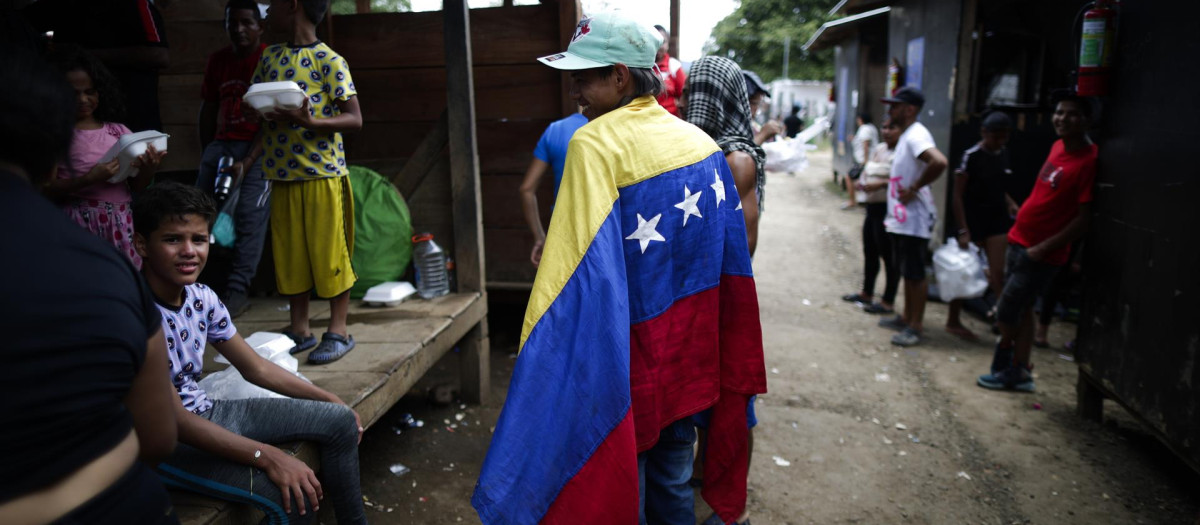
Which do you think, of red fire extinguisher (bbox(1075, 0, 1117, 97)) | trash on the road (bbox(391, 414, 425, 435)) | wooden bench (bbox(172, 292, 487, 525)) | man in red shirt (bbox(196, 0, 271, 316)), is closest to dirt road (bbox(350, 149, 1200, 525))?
trash on the road (bbox(391, 414, 425, 435))

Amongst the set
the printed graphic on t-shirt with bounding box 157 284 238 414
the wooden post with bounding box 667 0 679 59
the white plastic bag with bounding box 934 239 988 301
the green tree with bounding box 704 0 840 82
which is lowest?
the white plastic bag with bounding box 934 239 988 301

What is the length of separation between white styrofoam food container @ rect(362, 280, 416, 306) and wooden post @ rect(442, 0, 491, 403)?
0.35m

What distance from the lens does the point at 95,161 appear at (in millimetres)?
2992

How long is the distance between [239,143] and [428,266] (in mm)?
1241

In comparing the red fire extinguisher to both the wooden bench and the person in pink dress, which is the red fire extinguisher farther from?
the person in pink dress

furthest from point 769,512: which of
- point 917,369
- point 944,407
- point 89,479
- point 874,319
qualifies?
point 874,319

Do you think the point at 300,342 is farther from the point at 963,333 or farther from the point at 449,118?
the point at 963,333

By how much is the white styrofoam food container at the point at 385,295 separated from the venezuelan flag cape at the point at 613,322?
2625mm

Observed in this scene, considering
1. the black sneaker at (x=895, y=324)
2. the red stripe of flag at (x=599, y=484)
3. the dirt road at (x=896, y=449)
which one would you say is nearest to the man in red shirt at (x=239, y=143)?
the dirt road at (x=896, y=449)

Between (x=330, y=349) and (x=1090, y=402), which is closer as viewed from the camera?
(x=330, y=349)

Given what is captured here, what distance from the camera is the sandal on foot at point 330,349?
11.2 feet

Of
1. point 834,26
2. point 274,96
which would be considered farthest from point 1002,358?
A: point 834,26

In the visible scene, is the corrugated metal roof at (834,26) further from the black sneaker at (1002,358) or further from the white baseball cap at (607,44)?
the white baseball cap at (607,44)

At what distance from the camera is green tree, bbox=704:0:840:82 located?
38.5m
